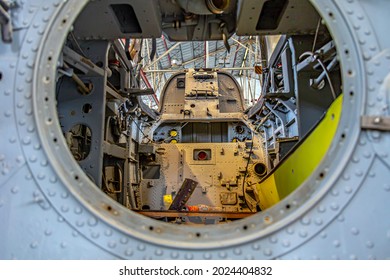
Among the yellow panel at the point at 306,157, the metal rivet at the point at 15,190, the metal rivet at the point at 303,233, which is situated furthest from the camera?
the yellow panel at the point at 306,157

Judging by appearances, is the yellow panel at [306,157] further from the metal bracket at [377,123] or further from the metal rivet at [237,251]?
the metal rivet at [237,251]

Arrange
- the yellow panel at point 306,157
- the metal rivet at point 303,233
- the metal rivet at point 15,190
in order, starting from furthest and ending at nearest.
Result: the yellow panel at point 306,157
the metal rivet at point 15,190
the metal rivet at point 303,233

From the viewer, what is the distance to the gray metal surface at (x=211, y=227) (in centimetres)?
148

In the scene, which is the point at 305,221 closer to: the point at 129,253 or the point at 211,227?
the point at 211,227

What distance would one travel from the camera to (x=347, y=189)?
1496 millimetres

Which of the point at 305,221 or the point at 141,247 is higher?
the point at 305,221

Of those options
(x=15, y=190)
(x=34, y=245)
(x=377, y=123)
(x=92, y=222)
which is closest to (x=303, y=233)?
(x=377, y=123)

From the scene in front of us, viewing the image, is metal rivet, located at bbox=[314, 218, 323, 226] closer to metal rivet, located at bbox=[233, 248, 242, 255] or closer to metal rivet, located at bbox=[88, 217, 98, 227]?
metal rivet, located at bbox=[233, 248, 242, 255]

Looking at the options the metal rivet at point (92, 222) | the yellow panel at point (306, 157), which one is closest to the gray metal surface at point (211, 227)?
the metal rivet at point (92, 222)

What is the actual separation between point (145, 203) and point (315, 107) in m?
3.18

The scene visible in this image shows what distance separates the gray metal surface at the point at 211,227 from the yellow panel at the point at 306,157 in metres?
0.22

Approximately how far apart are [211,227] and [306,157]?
3.30 ft

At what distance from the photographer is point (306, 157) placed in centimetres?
220
